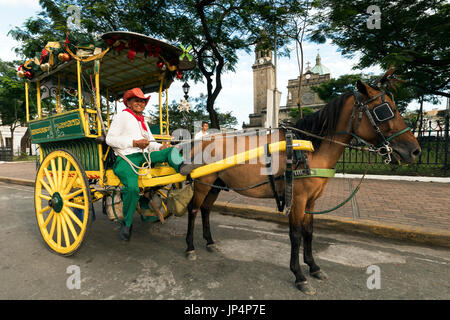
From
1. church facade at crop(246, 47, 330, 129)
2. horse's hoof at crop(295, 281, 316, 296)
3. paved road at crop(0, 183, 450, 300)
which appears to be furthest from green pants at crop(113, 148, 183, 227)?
church facade at crop(246, 47, 330, 129)

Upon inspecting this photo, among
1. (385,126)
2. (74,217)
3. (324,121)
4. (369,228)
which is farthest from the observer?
(369,228)

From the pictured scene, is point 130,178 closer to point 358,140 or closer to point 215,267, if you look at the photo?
point 215,267

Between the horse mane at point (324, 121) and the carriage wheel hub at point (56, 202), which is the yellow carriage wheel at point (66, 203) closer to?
the carriage wheel hub at point (56, 202)

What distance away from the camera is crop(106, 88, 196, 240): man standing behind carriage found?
9.23ft

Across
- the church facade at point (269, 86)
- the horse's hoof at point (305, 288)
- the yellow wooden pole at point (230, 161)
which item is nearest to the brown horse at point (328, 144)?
the horse's hoof at point (305, 288)

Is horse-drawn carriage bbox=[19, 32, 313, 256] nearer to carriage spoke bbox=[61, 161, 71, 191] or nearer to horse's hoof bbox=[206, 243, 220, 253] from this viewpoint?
carriage spoke bbox=[61, 161, 71, 191]

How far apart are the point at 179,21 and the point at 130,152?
8.51 m

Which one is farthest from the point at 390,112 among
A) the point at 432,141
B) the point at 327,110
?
the point at 432,141

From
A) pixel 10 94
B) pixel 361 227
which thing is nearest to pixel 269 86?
pixel 10 94

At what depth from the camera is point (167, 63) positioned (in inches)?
139

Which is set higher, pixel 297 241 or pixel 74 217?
pixel 74 217

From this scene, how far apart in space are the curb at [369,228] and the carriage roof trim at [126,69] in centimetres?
300

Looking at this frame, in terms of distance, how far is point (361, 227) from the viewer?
370cm

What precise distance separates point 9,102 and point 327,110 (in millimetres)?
30501
